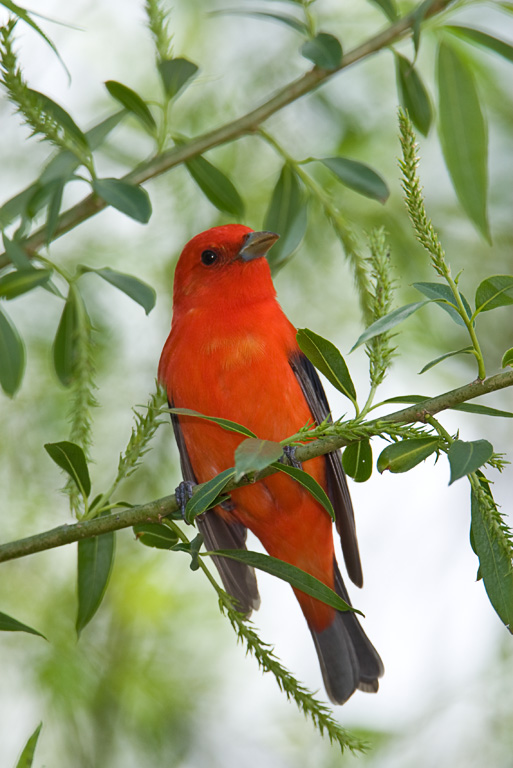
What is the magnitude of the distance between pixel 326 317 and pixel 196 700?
2.66 metres

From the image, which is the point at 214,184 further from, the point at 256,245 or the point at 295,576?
the point at 295,576

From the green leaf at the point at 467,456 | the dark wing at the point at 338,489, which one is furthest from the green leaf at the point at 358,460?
the dark wing at the point at 338,489

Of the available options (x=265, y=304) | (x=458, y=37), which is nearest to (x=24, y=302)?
(x=265, y=304)

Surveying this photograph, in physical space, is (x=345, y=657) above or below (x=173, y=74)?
below

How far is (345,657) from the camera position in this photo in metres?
4.81

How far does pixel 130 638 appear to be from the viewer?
5.44 meters

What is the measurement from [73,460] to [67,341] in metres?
0.77

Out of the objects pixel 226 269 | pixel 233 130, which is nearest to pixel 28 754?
pixel 233 130

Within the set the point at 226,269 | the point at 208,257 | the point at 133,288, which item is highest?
the point at 208,257

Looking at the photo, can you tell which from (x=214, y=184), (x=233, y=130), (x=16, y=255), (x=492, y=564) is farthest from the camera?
(x=214, y=184)

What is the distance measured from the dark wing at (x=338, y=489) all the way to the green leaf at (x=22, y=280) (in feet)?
4.95

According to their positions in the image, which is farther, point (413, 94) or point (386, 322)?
point (413, 94)

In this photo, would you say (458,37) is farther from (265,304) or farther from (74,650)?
(74,650)

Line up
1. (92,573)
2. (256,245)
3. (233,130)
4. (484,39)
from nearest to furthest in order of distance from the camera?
(92,573) → (233,130) → (484,39) → (256,245)
